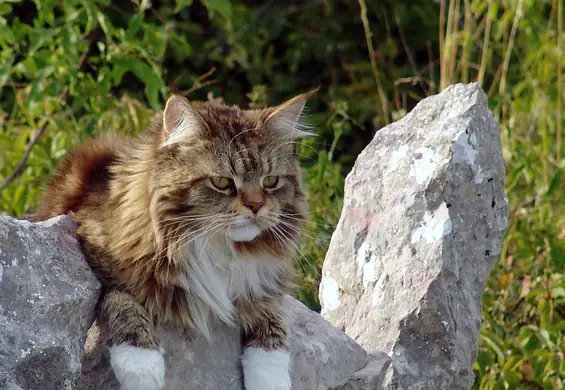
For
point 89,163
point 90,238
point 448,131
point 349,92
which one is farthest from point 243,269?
point 349,92

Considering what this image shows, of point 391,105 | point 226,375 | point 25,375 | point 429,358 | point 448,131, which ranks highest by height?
point 25,375

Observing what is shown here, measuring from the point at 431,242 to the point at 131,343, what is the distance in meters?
1.26

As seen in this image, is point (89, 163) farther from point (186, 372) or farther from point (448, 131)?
point (448, 131)

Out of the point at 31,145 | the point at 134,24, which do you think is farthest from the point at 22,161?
the point at 134,24

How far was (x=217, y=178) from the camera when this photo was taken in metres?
3.16

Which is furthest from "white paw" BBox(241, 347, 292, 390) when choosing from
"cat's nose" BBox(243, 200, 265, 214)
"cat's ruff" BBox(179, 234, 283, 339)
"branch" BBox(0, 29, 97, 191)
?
"branch" BBox(0, 29, 97, 191)

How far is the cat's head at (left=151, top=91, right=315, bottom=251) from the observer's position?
315 centimetres

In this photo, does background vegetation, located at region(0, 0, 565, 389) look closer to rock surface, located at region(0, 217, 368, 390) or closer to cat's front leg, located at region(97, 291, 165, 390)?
rock surface, located at region(0, 217, 368, 390)

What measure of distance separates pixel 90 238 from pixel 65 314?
1.37 feet

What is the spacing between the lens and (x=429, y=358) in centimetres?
382

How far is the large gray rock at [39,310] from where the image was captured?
2748 millimetres

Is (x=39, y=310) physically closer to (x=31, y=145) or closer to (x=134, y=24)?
(x=134, y=24)

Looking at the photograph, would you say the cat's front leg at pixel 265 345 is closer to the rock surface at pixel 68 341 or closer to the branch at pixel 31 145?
the rock surface at pixel 68 341

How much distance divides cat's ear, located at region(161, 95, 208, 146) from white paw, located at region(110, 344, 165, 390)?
66cm
